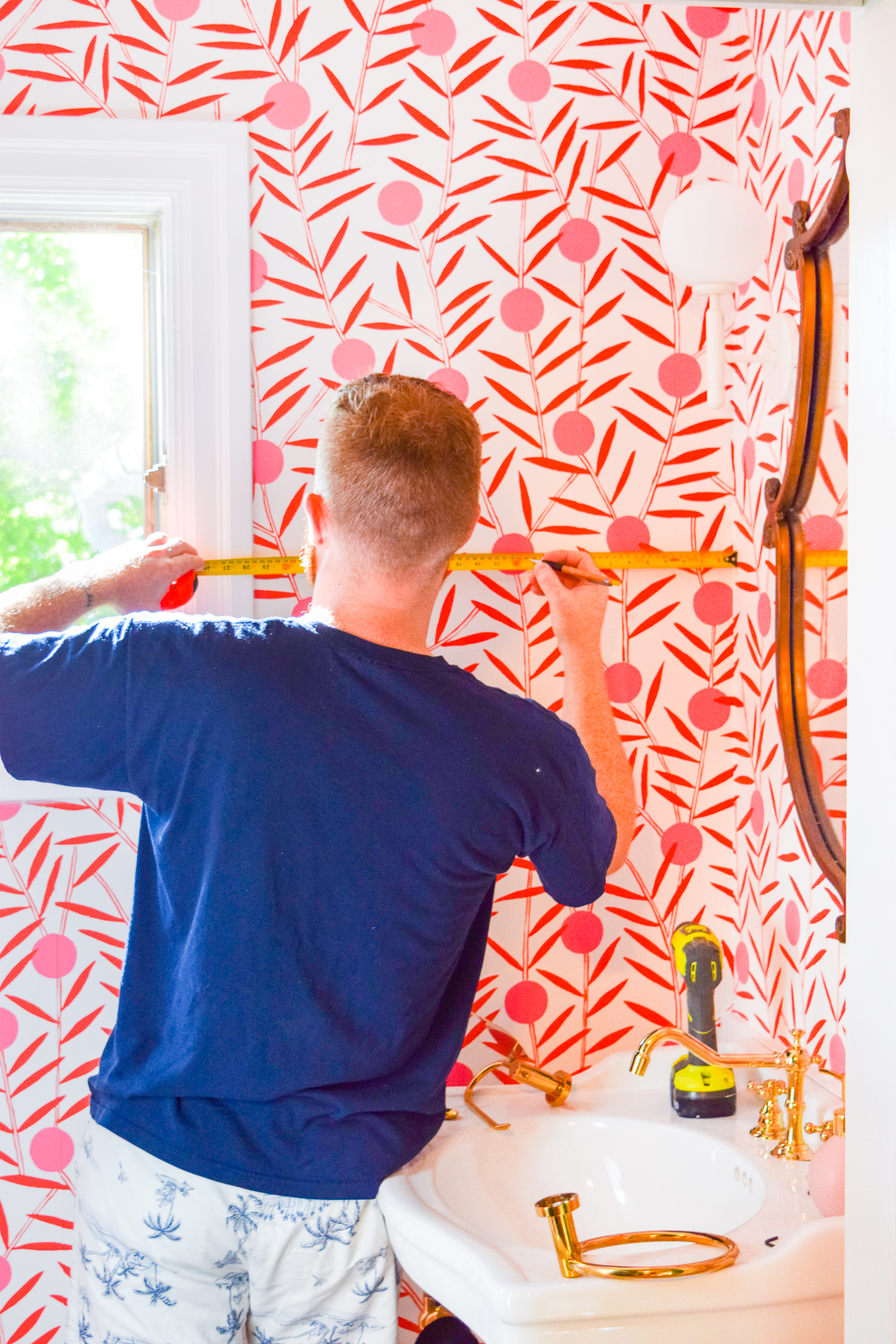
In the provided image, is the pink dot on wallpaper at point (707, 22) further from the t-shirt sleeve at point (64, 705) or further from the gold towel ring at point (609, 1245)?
the gold towel ring at point (609, 1245)

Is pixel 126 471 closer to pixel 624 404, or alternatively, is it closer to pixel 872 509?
pixel 624 404

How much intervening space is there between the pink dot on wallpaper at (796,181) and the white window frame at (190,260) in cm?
81

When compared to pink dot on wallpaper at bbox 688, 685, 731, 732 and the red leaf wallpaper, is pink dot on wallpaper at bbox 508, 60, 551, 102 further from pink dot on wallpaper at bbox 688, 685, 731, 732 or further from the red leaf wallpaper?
pink dot on wallpaper at bbox 688, 685, 731, 732

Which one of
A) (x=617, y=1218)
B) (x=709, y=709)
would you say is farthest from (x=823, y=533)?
(x=617, y=1218)


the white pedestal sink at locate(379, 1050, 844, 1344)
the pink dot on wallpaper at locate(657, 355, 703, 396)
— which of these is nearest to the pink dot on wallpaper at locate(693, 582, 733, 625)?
the pink dot on wallpaper at locate(657, 355, 703, 396)

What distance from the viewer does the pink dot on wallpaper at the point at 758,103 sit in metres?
1.68

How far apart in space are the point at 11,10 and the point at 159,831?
128 cm

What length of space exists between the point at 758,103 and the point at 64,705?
4.60 feet

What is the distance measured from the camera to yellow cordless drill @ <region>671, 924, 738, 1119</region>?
1.55 m

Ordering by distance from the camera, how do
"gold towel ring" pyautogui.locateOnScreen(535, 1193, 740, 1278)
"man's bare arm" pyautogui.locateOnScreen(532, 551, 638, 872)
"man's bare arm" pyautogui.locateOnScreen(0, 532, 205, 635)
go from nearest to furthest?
"gold towel ring" pyautogui.locateOnScreen(535, 1193, 740, 1278), "man's bare arm" pyautogui.locateOnScreen(0, 532, 205, 635), "man's bare arm" pyautogui.locateOnScreen(532, 551, 638, 872)

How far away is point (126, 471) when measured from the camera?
1.76m

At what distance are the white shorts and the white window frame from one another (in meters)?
0.63

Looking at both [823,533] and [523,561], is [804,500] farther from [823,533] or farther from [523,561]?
[523,561]

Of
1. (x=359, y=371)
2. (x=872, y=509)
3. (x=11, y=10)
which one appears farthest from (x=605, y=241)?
(x=872, y=509)
